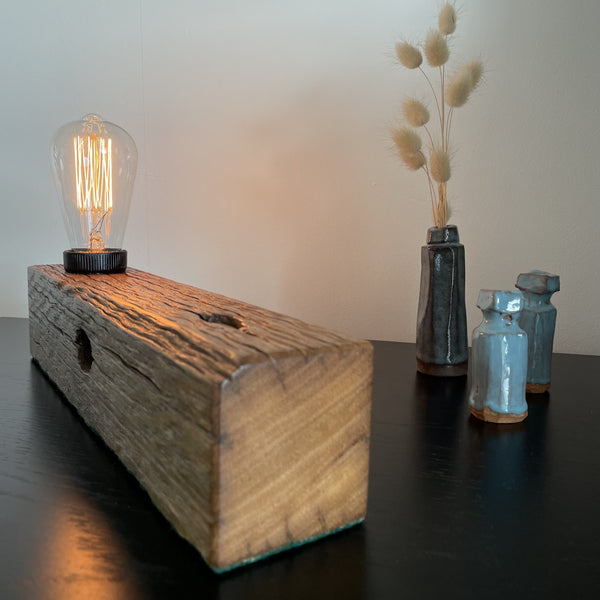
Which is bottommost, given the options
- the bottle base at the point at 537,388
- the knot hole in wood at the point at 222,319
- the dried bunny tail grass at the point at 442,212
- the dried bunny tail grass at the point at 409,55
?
the bottle base at the point at 537,388

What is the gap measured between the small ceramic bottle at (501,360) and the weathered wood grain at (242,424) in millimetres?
293

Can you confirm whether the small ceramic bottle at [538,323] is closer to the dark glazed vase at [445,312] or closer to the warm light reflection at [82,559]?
the dark glazed vase at [445,312]

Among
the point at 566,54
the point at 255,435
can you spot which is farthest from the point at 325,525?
the point at 566,54

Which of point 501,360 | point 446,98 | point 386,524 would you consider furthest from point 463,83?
point 386,524

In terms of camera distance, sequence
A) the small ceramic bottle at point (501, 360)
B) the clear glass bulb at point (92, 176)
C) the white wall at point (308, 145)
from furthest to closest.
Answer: the white wall at point (308, 145), the clear glass bulb at point (92, 176), the small ceramic bottle at point (501, 360)

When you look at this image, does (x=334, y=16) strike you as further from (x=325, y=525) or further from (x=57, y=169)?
(x=325, y=525)

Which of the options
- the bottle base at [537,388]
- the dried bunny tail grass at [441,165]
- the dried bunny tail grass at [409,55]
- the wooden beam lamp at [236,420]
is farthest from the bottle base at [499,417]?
the dried bunny tail grass at [409,55]

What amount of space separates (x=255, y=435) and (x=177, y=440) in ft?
0.24

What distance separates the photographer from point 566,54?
1.27 m

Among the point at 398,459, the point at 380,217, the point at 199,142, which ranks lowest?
the point at 398,459

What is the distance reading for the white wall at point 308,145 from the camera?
131 centimetres

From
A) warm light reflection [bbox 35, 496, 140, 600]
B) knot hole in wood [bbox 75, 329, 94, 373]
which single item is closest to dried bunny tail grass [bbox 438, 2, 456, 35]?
knot hole in wood [bbox 75, 329, 94, 373]

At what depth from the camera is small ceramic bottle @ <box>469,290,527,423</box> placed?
724mm

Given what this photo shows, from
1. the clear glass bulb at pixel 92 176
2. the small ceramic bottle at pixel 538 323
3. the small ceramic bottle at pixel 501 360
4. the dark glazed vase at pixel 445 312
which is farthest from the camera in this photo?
the clear glass bulb at pixel 92 176
